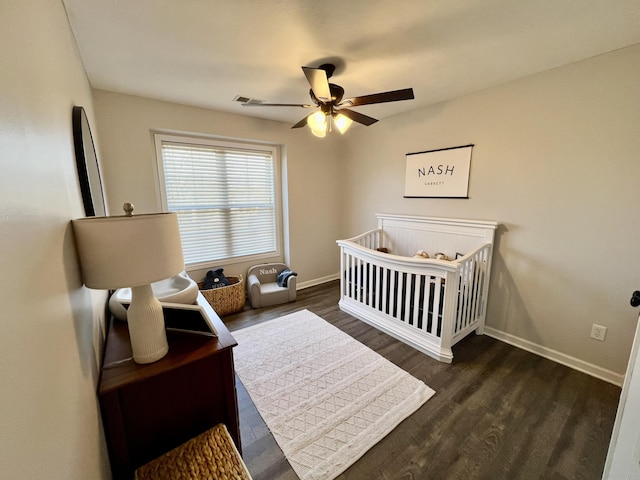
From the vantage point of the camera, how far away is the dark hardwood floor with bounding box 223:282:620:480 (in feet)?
4.42

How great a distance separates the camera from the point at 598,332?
6.50 ft

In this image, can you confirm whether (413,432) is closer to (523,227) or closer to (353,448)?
(353,448)

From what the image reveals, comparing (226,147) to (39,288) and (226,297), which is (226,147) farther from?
(39,288)

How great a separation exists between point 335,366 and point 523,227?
2.04m

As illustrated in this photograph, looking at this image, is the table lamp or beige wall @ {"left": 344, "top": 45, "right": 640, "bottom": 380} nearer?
the table lamp

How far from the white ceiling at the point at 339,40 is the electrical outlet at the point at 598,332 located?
1987 mm

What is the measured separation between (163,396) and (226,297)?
1958 millimetres

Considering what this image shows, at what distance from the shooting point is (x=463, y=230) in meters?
2.65

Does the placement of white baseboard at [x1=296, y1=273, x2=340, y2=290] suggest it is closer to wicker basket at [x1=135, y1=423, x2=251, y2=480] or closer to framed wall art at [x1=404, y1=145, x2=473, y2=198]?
framed wall art at [x1=404, y1=145, x2=473, y2=198]

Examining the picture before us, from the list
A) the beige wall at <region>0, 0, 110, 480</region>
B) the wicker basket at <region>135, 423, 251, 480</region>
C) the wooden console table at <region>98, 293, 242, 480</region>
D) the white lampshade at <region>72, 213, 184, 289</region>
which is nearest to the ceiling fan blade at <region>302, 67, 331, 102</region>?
the beige wall at <region>0, 0, 110, 480</region>

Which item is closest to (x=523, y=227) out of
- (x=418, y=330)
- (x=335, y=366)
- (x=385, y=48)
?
(x=418, y=330)

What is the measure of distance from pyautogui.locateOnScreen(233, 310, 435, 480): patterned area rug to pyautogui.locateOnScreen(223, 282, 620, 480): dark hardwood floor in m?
0.06

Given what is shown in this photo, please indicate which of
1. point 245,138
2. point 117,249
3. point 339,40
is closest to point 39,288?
point 117,249

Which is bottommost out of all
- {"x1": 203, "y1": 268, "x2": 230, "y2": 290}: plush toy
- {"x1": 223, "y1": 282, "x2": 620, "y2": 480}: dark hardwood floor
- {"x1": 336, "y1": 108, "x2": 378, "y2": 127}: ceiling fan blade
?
{"x1": 223, "y1": 282, "x2": 620, "y2": 480}: dark hardwood floor
